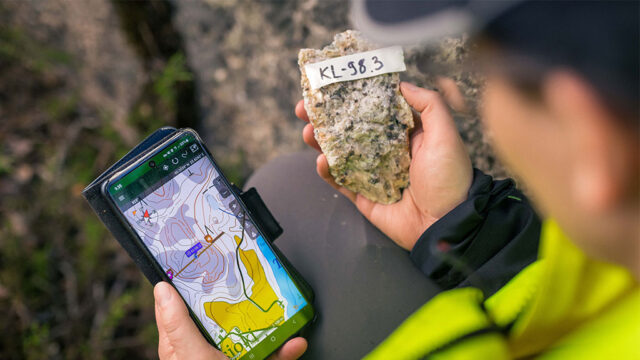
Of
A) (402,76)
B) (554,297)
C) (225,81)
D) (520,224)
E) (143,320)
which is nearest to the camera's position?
(554,297)

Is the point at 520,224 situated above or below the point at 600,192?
below

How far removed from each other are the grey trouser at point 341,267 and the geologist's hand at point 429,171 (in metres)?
0.08

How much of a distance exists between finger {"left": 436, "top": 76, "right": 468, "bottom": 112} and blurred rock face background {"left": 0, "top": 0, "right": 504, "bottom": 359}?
361mm

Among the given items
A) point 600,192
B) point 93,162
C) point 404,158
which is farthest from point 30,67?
point 600,192

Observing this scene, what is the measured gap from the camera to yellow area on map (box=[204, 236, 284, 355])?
3.15ft

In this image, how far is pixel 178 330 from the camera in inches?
34.0

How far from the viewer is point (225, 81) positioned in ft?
5.74

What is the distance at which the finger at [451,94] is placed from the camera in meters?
0.89

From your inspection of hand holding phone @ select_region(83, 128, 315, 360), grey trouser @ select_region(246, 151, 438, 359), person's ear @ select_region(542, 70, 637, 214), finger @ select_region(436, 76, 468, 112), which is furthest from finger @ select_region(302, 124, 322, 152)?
person's ear @ select_region(542, 70, 637, 214)

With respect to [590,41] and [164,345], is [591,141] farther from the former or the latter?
[164,345]

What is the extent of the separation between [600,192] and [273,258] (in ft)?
2.44

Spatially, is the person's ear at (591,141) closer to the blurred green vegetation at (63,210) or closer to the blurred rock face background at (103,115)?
the blurred rock face background at (103,115)

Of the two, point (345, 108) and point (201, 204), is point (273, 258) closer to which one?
point (201, 204)

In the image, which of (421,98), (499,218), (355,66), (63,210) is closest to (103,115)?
(63,210)
